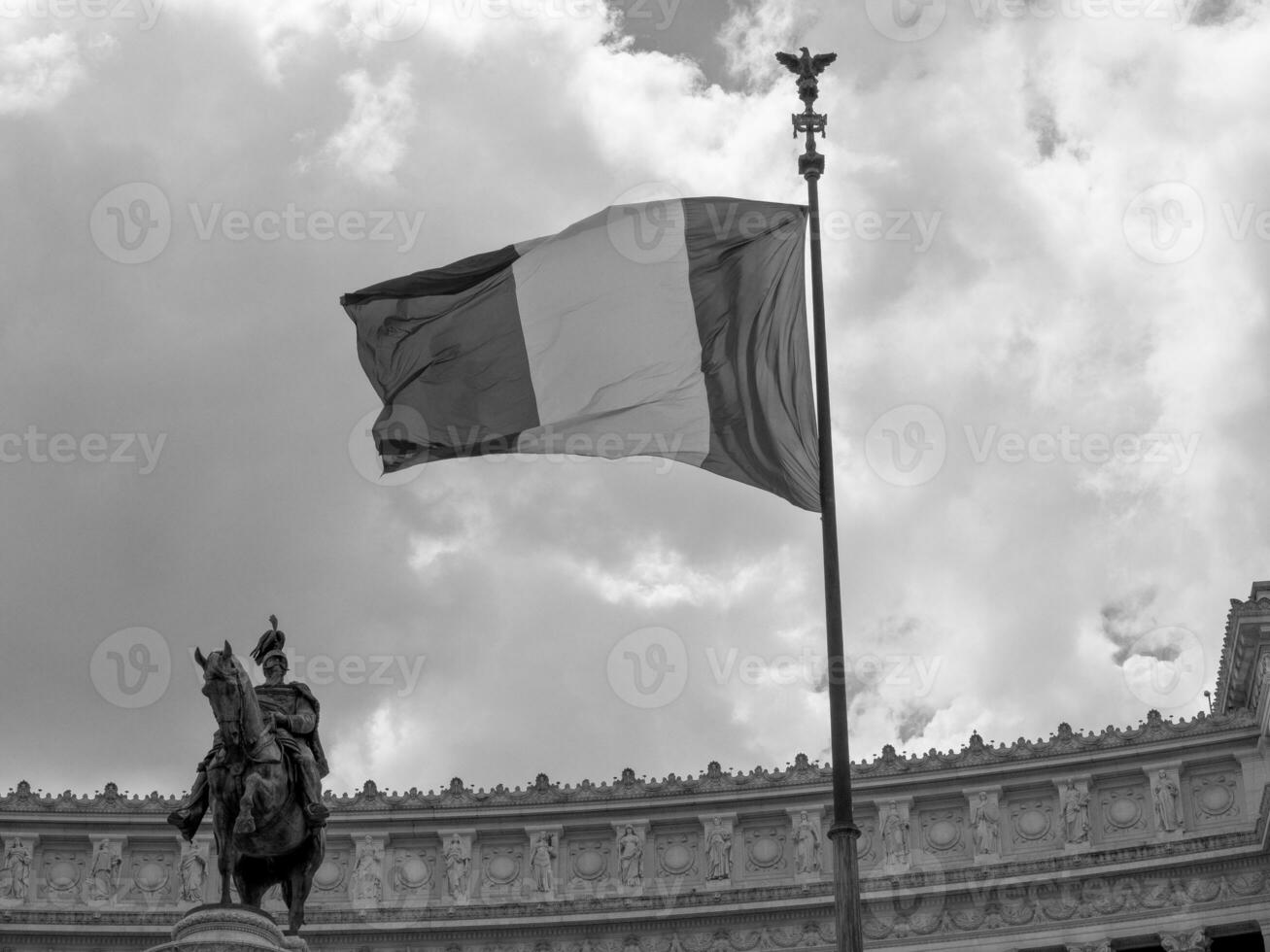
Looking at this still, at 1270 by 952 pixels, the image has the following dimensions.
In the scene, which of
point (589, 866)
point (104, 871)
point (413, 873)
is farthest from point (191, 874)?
point (589, 866)

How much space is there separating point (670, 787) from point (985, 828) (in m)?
10.0

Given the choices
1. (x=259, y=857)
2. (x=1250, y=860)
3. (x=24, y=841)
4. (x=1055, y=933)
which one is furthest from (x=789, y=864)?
(x=259, y=857)

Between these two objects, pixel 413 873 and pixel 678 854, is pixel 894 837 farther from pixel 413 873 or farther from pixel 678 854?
pixel 413 873

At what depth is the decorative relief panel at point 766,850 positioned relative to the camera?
66.6 meters

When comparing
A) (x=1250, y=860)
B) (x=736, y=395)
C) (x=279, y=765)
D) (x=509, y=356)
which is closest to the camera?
(x=279, y=765)

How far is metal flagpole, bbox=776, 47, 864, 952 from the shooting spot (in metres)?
26.3

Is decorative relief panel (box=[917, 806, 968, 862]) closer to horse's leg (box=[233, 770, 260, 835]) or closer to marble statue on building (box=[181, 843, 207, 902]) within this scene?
marble statue on building (box=[181, 843, 207, 902])

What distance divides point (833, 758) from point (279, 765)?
23.1 ft

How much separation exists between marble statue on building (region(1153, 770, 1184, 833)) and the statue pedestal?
141ft

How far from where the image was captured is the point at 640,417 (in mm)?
31828

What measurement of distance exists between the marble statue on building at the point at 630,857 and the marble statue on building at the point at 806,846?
499cm

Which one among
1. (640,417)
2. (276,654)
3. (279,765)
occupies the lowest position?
(279,765)

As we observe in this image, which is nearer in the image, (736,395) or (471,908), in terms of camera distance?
(736,395)

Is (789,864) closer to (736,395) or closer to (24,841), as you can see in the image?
(24,841)
